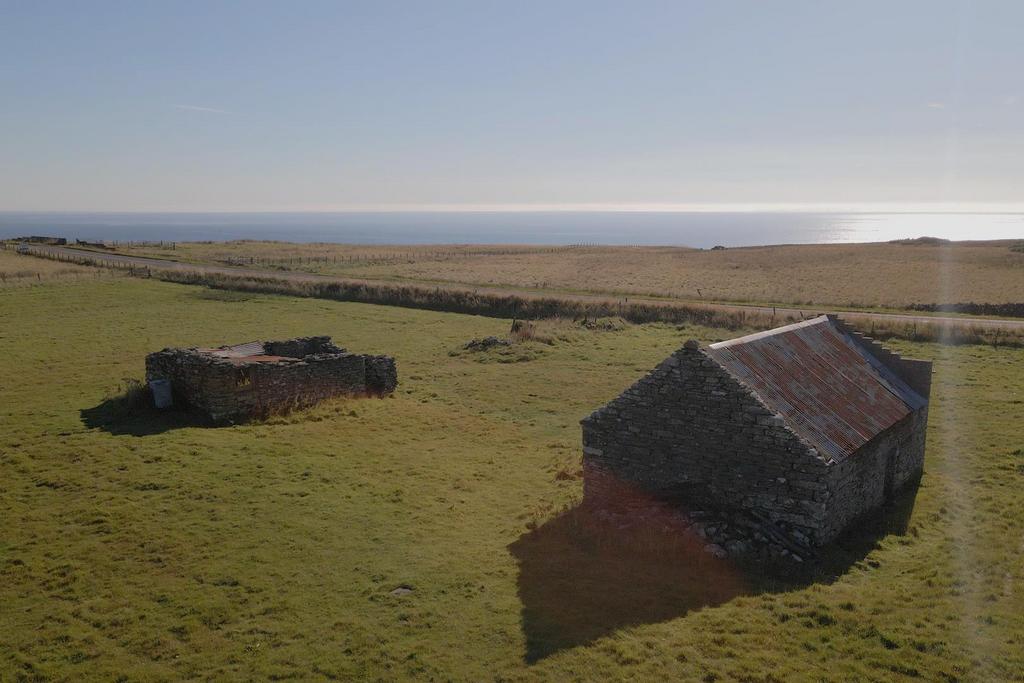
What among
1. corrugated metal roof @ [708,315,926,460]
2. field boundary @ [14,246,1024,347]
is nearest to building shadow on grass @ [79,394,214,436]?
corrugated metal roof @ [708,315,926,460]

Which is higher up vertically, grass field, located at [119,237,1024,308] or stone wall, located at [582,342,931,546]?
grass field, located at [119,237,1024,308]

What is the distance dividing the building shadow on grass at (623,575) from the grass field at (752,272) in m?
39.8

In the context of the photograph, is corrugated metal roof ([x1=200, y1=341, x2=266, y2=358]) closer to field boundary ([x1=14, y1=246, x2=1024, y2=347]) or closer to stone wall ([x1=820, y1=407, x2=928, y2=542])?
stone wall ([x1=820, y1=407, x2=928, y2=542])

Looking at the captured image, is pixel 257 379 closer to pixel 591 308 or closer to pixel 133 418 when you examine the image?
pixel 133 418

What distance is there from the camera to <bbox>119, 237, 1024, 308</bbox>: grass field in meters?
54.1

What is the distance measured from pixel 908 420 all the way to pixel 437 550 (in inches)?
466

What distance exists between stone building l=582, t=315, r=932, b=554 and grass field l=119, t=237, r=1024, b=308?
3603cm

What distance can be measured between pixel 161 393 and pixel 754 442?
58.4ft

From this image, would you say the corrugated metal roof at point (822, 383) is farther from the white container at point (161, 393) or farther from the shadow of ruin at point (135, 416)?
the white container at point (161, 393)

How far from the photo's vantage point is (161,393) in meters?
21.0

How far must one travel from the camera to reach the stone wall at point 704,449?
486 inches

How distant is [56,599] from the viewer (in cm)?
1108

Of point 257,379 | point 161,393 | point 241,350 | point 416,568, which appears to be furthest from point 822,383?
point 241,350

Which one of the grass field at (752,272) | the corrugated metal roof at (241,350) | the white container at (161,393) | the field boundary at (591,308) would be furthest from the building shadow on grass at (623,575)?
the grass field at (752,272)
